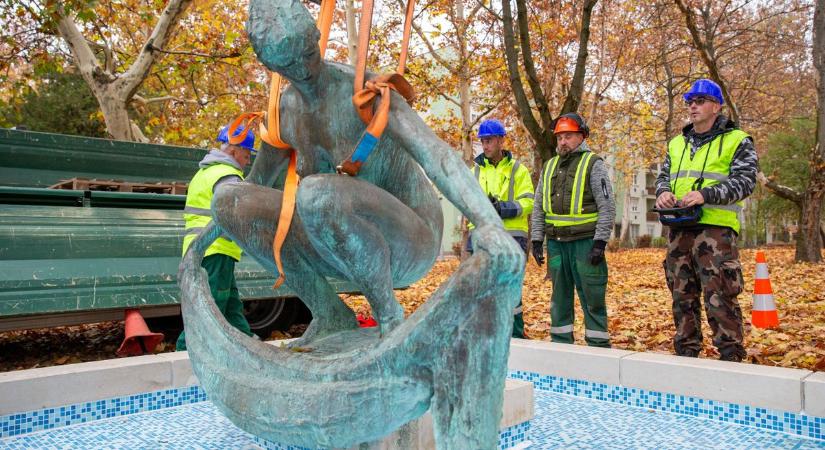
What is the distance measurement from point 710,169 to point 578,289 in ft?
4.16

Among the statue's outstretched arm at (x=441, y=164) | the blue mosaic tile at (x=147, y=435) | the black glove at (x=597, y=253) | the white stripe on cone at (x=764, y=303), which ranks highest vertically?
the statue's outstretched arm at (x=441, y=164)

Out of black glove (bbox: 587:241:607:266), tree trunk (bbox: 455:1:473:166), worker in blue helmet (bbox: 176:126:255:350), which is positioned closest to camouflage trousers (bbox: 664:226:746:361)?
black glove (bbox: 587:241:607:266)

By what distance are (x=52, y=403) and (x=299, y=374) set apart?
189 centimetres

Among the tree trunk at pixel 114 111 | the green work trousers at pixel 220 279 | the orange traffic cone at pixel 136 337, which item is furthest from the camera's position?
the tree trunk at pixel 114 111

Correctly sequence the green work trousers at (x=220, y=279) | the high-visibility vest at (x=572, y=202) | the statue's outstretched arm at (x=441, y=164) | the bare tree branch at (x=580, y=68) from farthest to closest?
the bare tree branch at (x=580, y=68) < the high-visibility vest at (x=572, y=202) < the green work trousers at (x=220, y=279) < the statue's outstretched arm at (x=441, y=164)

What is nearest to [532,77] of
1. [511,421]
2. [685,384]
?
[685,384]

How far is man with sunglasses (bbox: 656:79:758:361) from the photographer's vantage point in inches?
154

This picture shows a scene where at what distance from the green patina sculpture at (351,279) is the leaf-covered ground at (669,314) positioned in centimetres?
357

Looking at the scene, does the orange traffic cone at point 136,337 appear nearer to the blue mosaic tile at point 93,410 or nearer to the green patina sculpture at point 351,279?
the blue mosaic tile at point 93,410

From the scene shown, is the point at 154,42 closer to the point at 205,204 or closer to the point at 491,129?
the point at 205,204

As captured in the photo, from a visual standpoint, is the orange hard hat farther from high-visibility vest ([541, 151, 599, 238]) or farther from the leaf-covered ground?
the leaf-covered ground

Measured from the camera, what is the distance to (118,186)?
6.14 meters

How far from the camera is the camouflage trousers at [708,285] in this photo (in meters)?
3.91

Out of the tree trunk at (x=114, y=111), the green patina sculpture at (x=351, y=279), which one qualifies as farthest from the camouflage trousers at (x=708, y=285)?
the tree trunk at (x=114, y=111)
